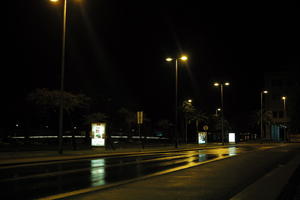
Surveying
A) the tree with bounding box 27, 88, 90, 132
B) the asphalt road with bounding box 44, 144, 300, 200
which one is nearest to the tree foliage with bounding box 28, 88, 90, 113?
the tree with bounding box 27, 88, 90, 132

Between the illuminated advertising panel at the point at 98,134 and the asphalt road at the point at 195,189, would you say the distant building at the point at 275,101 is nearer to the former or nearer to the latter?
the illuminated advertising panel at the point at 98,134

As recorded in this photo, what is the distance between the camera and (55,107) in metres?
43.1

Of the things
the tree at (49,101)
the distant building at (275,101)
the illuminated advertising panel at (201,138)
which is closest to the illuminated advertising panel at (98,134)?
the tree at (49,101)

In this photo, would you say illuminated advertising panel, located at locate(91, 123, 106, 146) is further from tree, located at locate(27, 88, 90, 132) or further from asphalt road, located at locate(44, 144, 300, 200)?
asphalt road, located at locate(44, 144, 300, 200)

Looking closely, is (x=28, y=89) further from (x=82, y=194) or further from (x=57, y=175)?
(x=82, y=194)

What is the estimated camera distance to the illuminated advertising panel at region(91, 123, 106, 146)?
34.2 meters

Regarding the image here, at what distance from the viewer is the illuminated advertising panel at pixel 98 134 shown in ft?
112

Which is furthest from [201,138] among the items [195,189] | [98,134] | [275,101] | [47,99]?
[275,101]

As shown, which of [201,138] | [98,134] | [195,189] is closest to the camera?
[195,189]

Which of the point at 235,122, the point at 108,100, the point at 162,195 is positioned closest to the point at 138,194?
the point at 162,195

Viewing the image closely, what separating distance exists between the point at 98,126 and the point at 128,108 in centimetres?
3736

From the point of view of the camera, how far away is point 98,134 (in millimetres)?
34406

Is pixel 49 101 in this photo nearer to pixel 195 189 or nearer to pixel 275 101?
pixel 195 189

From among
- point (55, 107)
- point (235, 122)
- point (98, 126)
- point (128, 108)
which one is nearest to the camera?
point (98, 126)
